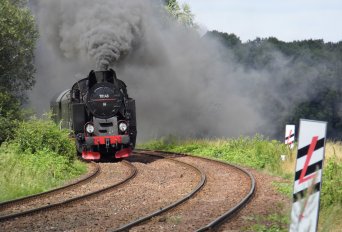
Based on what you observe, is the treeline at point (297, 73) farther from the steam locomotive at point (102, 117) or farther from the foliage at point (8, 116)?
the foliage at point (8, 116)

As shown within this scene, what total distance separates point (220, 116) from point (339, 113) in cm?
908

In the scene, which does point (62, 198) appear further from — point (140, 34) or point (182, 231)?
point (140, 34)

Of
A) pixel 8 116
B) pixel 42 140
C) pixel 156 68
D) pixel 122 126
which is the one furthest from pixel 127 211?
pixel 156 68

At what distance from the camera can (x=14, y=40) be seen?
72.7 ft

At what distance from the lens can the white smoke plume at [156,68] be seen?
2281 centimetres

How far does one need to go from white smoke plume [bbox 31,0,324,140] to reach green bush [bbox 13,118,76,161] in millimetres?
5572

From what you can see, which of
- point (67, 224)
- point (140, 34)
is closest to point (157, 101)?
point (140, 34)

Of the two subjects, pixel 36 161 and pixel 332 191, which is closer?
pixel 332 191

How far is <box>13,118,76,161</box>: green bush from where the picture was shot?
15.8 m

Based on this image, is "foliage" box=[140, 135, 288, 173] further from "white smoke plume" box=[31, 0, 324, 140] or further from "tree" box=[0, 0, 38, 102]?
"tree" box=[0, 0, 38, 102]

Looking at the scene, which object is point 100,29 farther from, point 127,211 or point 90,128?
point 127,211

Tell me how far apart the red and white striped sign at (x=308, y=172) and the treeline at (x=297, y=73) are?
3559 cm

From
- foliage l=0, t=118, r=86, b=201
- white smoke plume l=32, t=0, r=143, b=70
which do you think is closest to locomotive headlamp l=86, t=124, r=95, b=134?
foliage l=0, t=118, r=86, b=201

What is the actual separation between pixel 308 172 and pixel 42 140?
40.0ft
